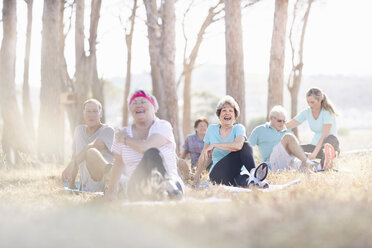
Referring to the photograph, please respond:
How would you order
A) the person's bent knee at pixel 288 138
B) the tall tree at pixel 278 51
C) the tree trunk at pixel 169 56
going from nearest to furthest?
the person's bent knee at pixel 288 138
the tree trunk at pixel 169 56
the tall tree at pixel 278 51

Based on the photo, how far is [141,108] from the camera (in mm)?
5109

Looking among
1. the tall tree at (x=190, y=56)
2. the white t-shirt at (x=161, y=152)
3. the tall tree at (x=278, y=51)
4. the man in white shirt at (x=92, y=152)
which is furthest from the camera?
the tall tree at (x=190, y=56)

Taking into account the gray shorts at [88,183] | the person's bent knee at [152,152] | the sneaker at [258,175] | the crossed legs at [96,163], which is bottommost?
the gray shorts at [88,183]

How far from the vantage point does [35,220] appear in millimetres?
4070

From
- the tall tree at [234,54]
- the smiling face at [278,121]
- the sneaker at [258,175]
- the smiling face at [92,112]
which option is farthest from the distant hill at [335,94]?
the sneaker at [258,175]

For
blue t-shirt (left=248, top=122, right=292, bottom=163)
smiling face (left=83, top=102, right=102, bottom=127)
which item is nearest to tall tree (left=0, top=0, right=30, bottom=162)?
smiling face (left=83, top=102, right=102, bottom=127)

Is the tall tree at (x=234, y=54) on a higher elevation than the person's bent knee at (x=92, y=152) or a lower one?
higher

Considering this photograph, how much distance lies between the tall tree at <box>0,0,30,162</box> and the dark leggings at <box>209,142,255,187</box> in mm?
5883

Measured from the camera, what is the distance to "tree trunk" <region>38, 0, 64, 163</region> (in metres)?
10.9

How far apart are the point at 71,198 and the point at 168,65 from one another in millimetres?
6588

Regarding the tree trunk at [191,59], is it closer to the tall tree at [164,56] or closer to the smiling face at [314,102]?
the tall tree at [164,56]

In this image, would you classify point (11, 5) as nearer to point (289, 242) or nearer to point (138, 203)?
point (138, 203)

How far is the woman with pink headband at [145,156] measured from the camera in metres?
4.84

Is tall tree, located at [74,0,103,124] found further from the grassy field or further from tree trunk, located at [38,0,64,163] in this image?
the grassy field
